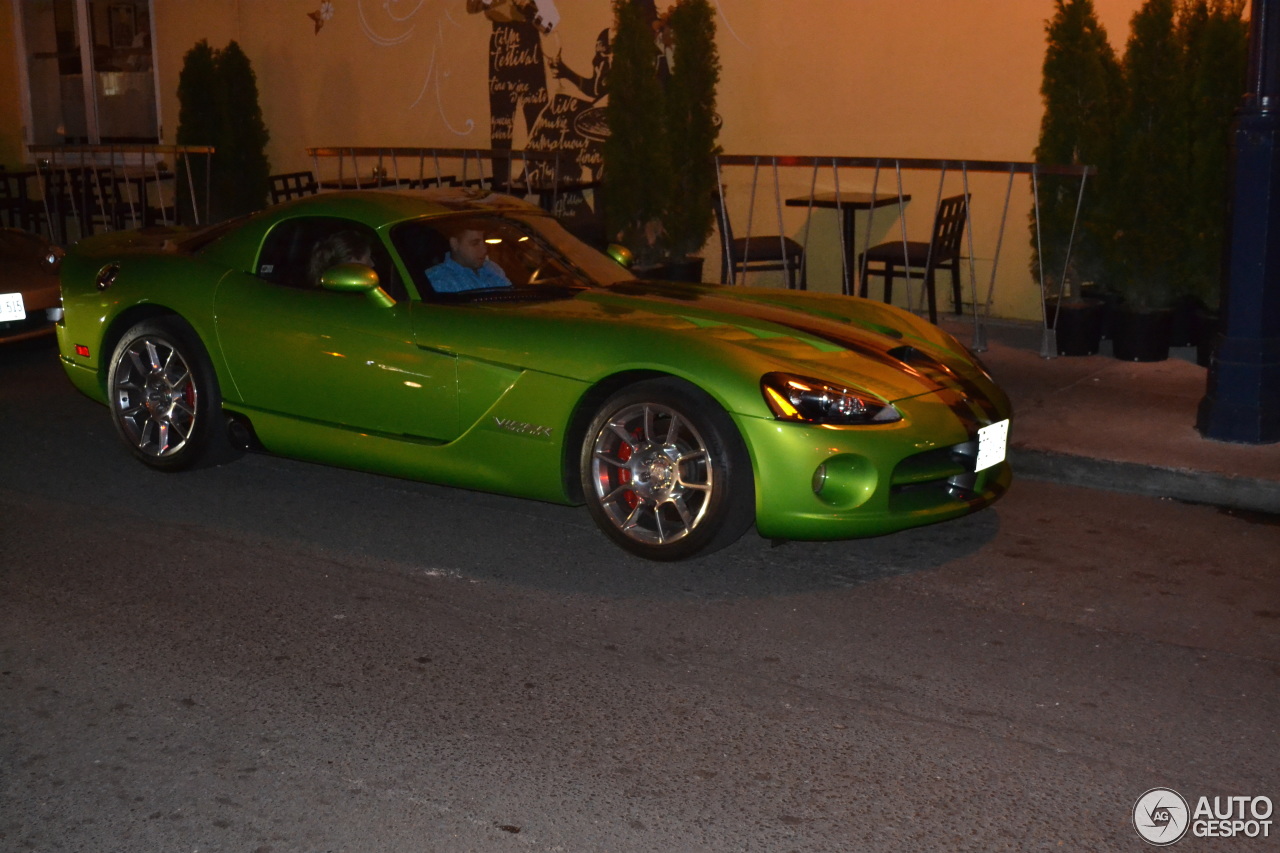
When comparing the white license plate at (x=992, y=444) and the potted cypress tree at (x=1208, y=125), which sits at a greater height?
the potted cypress tree at (x=1208, y=125)

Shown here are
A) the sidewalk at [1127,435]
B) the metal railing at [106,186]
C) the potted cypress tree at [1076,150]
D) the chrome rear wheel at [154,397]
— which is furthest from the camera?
the metal railing at [106,186]

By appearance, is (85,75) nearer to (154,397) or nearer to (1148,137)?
(154,397)

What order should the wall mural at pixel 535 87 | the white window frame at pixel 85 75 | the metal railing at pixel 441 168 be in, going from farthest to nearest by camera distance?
the white window frame at pixel 85 75 < the wall mural at pixel 535 87 < the metal railing at pixel 441 168

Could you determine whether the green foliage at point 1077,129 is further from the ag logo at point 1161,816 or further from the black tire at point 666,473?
the ag logo at point 1161,816

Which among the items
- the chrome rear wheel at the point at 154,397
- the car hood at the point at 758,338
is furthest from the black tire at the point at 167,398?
the car hood at the point at 758,338

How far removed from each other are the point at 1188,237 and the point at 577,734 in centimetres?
684

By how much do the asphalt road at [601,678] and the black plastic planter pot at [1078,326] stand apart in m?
3.11

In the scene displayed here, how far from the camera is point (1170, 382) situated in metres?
9.05

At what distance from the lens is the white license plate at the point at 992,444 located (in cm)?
577

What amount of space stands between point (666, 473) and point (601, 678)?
1208mm

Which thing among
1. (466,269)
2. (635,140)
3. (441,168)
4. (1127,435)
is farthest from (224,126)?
(1127,435)

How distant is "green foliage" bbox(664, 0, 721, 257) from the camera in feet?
37.9

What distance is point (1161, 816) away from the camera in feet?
12.2

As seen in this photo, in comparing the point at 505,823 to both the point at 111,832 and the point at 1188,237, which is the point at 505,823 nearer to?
the point at 111,832
